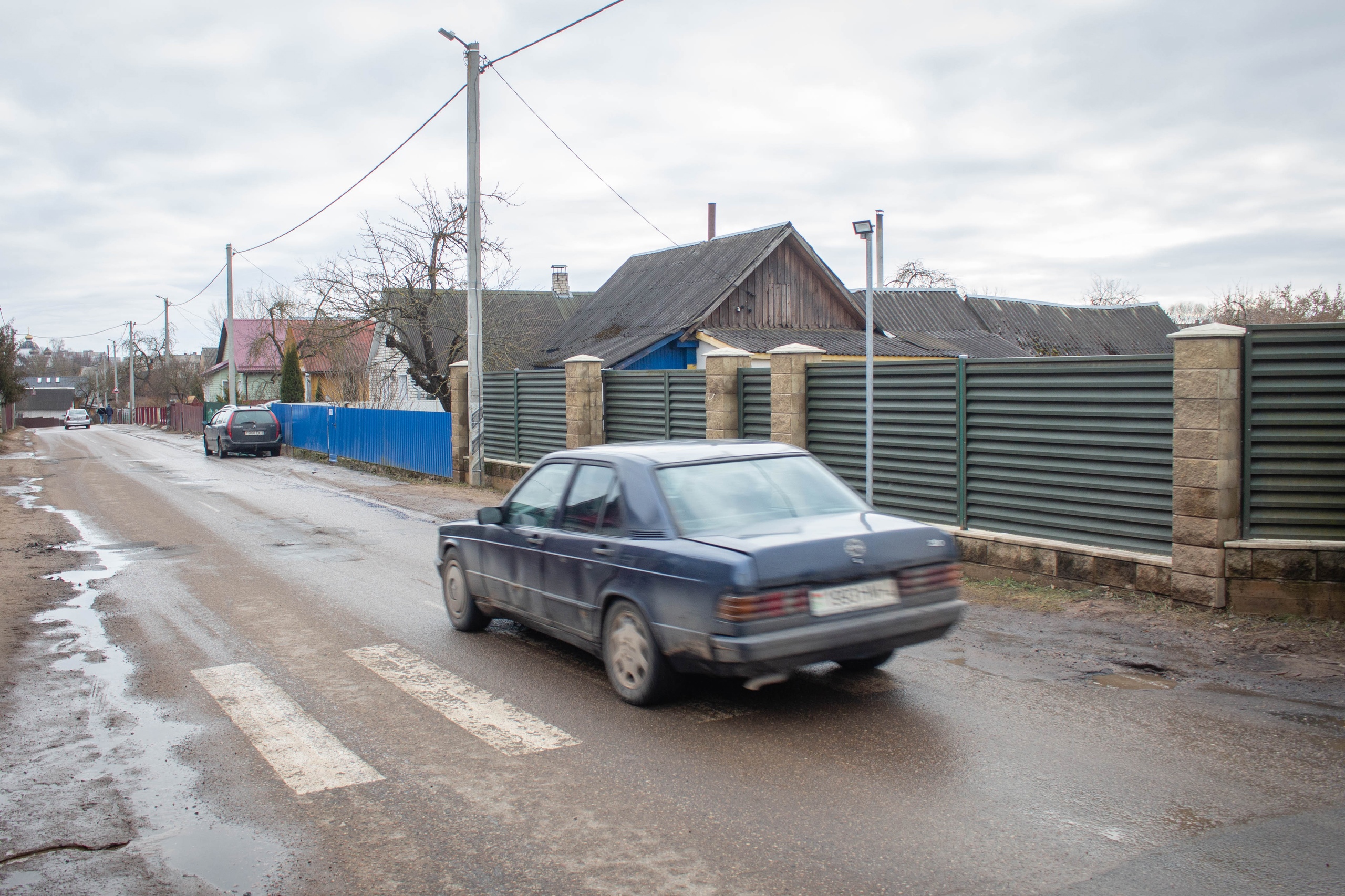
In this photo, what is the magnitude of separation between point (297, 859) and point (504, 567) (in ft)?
10.3

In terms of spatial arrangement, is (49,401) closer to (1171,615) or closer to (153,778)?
(153,778)

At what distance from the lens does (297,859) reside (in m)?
3.82

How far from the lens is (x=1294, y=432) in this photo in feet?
24.0

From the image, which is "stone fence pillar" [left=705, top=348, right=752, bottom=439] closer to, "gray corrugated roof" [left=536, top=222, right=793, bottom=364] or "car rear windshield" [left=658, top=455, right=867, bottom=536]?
"car rear windshield" [left=658, top=455, right=867, bottom=536]

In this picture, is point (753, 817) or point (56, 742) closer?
point (753, 817)

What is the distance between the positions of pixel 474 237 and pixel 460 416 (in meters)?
3.72

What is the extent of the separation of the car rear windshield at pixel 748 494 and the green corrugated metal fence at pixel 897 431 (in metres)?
3.93

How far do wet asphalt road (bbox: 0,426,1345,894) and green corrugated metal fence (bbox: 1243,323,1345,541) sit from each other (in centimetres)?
224

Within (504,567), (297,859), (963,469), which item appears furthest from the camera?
(963,469)

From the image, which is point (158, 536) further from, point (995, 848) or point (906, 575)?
point (995, 848)

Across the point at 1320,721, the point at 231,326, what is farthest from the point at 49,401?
the point at 1320,721

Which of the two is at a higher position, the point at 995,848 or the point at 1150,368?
the point at 1150,368

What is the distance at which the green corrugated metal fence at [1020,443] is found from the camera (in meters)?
8.14

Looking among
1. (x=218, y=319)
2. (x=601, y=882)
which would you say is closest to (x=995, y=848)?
(x=601, y=882)
